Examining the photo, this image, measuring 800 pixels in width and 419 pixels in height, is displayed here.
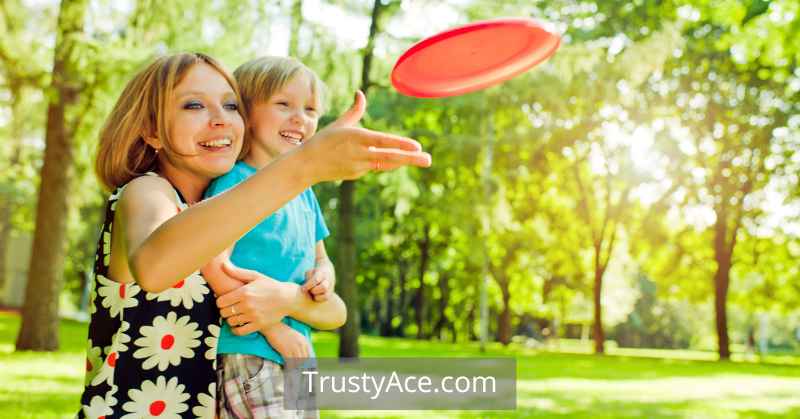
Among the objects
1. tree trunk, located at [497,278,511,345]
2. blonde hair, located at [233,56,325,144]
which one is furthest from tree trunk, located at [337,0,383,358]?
tree trunk, located at [497,278,511,345]

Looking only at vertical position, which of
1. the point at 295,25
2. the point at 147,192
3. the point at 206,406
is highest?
the point at 295,25

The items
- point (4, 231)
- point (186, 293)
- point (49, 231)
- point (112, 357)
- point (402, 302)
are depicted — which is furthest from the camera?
point (402, 302)

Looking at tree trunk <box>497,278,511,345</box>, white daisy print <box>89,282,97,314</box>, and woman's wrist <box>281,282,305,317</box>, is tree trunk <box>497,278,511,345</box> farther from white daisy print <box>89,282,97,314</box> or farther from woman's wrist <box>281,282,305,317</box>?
white daisy print <box>89,282,97,314</box>

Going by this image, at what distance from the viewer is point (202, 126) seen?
2.02m

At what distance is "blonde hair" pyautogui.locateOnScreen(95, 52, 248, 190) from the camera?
199cm

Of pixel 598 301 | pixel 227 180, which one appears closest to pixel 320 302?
pixel 227 180

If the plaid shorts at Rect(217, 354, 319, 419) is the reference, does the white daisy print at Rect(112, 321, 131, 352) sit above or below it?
above

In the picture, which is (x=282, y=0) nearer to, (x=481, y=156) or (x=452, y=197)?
(x=481, y=156)

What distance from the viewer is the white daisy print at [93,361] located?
191 cm

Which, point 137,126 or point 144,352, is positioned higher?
point 137,126

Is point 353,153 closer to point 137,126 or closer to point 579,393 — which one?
point 137,126

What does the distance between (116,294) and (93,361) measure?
0.17m

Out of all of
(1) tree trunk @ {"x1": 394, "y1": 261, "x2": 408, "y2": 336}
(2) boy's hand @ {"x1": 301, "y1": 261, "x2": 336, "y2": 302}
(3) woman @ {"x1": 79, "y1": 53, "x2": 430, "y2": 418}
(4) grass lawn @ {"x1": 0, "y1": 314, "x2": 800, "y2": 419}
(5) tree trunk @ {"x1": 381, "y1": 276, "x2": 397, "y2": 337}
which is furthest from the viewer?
(5) tree trunk @ {"x1": 381, "y1": 276, "x2": 397, "y2": 337}

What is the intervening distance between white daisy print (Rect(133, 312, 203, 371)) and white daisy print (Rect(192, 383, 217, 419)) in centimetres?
10
